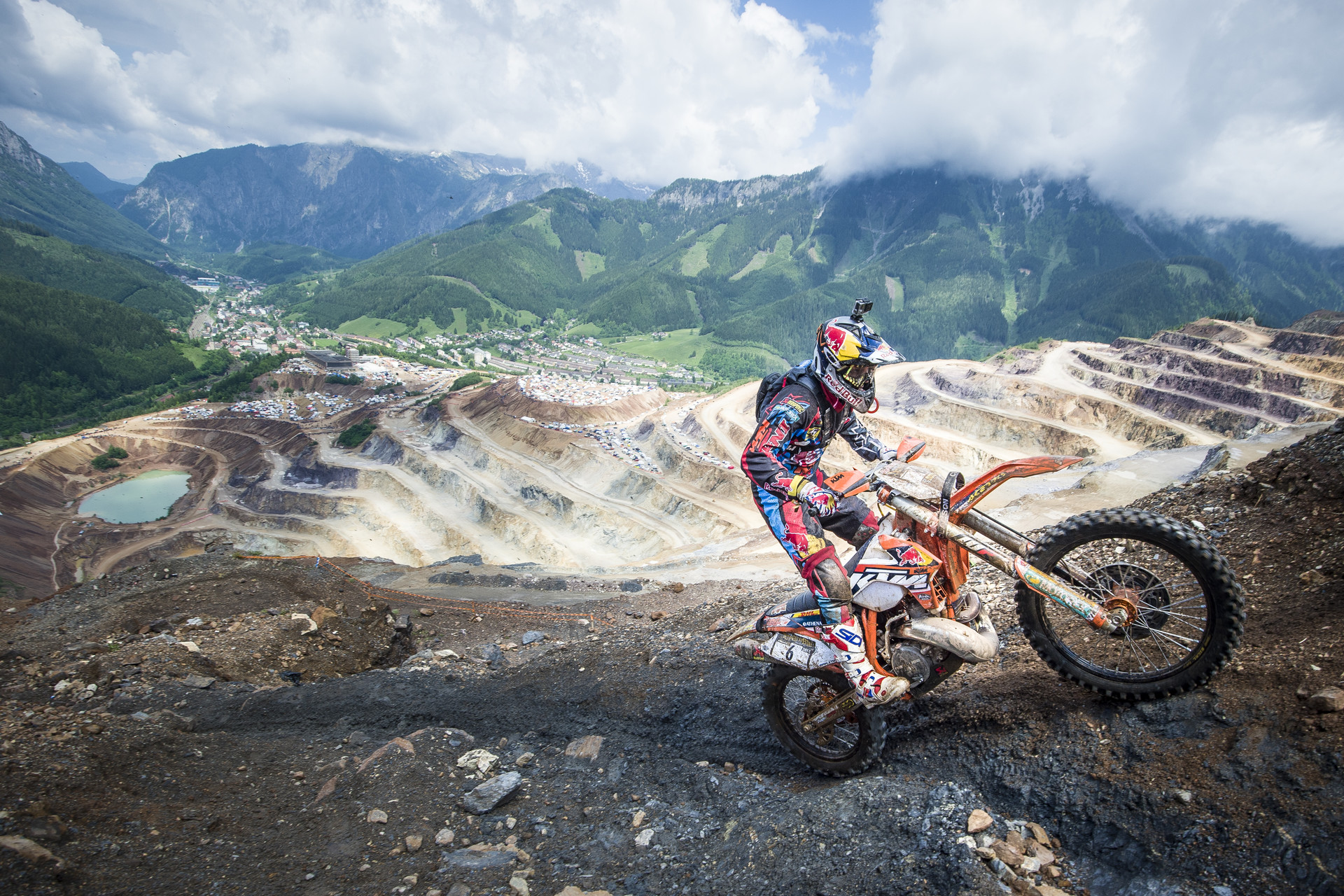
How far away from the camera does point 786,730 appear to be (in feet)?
18.5

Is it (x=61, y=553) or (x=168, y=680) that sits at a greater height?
(x=168, y=680)

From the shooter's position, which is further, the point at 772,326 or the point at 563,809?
the point at 772,326

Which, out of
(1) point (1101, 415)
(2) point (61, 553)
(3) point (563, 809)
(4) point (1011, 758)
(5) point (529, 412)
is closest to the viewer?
(4) point (1011, 758)

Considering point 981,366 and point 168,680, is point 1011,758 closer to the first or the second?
point 168,680

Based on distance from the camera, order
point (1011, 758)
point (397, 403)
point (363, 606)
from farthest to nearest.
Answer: point (397, 403) < point (363, 606) < point (1011, 758)

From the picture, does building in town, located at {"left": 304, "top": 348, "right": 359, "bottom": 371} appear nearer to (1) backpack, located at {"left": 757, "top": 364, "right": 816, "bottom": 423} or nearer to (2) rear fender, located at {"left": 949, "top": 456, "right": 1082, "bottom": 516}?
(1) backpack, located at {"left": 757, "top": 364, "right": 816, "bottom": 423}

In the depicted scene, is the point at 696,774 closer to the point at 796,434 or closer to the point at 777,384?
the point at 796,434

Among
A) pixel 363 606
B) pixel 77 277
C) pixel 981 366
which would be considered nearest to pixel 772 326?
pixel 981 366

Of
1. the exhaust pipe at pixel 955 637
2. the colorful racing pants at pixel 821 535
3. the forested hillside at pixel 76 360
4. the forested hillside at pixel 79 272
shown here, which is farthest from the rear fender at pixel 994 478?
the forested hillside at pixel 79 272

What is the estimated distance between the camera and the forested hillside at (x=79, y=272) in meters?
173

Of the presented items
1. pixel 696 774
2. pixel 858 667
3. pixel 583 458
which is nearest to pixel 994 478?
pixel 858 667

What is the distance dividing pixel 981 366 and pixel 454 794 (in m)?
84.0

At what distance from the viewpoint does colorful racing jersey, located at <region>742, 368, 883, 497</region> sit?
5.59m

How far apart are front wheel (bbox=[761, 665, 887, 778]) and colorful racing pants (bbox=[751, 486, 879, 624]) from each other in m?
0.72
